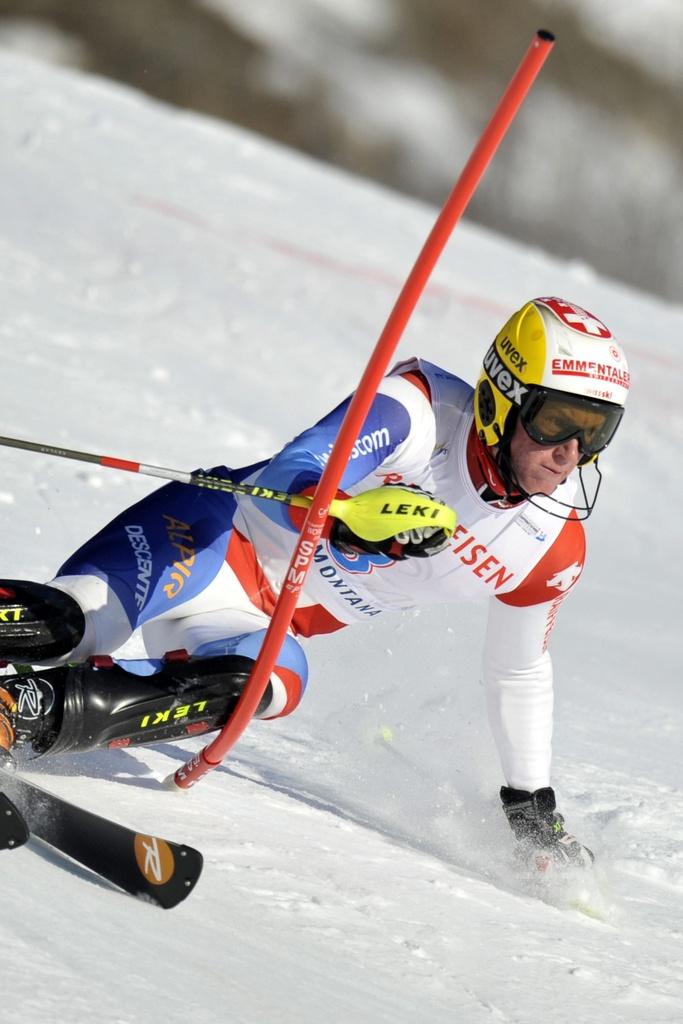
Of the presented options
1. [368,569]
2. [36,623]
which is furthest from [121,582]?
[368,569]

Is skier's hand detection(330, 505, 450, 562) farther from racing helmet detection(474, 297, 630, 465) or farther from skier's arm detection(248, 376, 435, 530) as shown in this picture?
racing helmet detection(474, 297, 630, 465)

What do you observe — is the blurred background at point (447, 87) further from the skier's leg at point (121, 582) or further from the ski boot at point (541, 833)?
the skier's leg at point (121, 582)

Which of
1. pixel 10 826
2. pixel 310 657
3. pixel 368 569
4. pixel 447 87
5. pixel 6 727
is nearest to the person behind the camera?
pixel 10 826

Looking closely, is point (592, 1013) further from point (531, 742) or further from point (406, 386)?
point (406, 386)

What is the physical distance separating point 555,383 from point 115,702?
1.18 m

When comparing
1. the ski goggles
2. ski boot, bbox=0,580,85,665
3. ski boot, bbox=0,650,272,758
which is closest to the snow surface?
ski boot, bbox=0,650,272,758

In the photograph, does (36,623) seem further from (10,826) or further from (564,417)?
(564,417)

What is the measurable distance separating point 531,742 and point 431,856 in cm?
41

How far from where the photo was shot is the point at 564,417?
3.28 m

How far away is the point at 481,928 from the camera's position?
3.06m

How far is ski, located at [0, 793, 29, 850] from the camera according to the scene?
249 centimetres

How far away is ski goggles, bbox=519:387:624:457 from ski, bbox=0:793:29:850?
143 cm

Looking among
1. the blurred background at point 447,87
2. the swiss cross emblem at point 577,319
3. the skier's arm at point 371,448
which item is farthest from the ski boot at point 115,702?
the blurred background at point 447,87

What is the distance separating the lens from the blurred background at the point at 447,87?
16203mm
